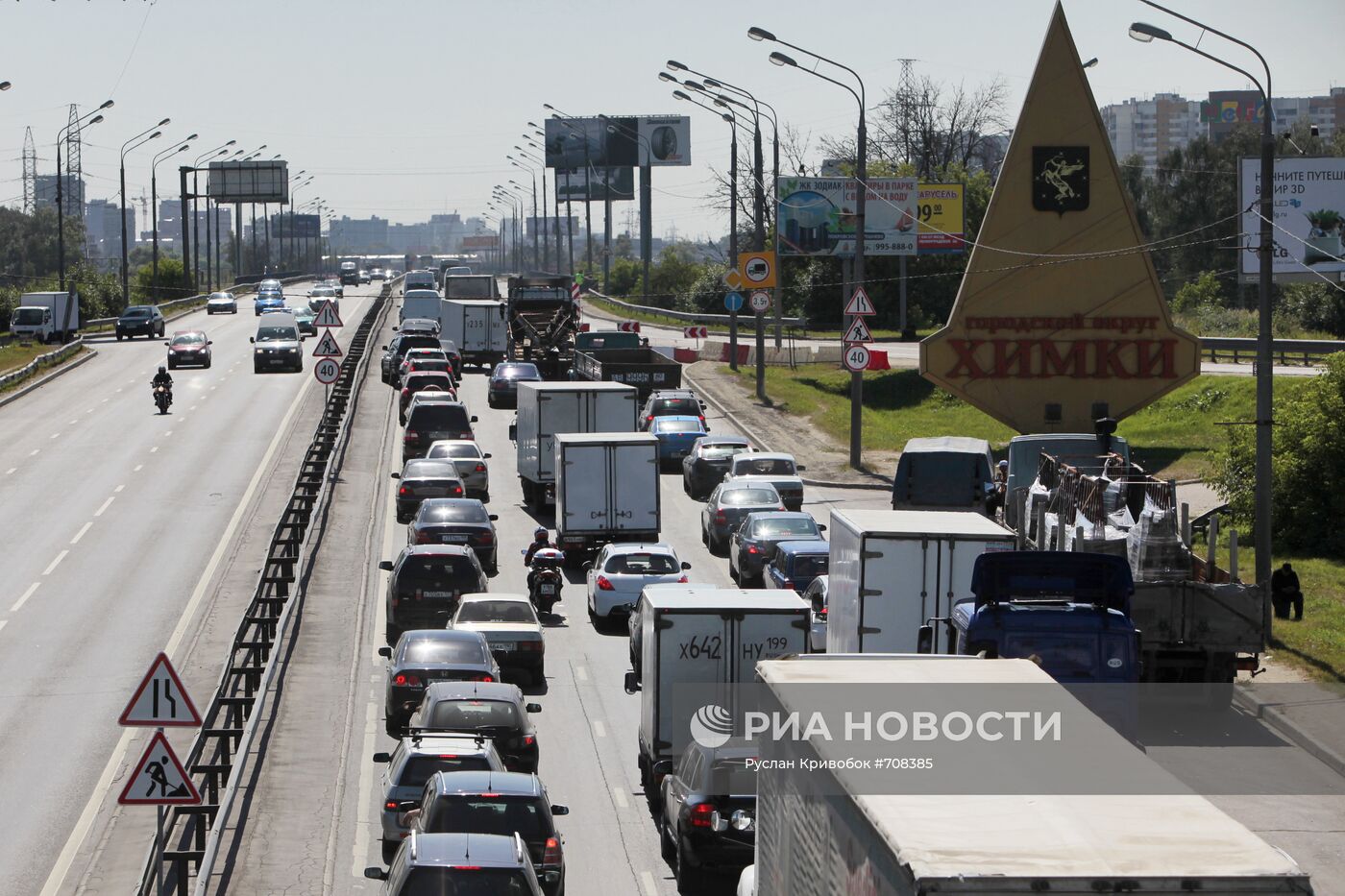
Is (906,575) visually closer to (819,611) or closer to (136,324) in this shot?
(819,611)

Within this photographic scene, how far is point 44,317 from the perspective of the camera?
74.7 metres

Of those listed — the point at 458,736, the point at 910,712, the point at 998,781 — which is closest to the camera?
the point at 998,781

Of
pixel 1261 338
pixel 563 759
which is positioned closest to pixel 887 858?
pixel 563 759

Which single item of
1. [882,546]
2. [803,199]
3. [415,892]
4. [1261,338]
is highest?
[803,199]

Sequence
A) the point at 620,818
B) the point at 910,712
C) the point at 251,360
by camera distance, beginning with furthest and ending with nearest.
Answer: the point at 251,360 < the point at 620,818 < the point at 910,712

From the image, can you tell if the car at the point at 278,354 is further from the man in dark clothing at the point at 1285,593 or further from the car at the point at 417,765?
the car at the point at 417,765

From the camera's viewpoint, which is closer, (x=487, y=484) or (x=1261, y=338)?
(x=1261, y=338)

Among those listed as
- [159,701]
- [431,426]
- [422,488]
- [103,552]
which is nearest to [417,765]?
[159,701]

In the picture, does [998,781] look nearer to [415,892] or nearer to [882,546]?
[415,892]

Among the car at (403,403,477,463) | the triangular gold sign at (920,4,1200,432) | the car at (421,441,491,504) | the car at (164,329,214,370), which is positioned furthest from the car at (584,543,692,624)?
the car at (164,329,214,370)

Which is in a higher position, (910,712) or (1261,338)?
(1261,338)

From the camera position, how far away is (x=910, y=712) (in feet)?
33.5

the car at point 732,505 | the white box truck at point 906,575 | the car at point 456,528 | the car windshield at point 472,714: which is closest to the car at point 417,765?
the car windshield at point 472,714

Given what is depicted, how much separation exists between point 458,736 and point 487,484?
23.7 meters
